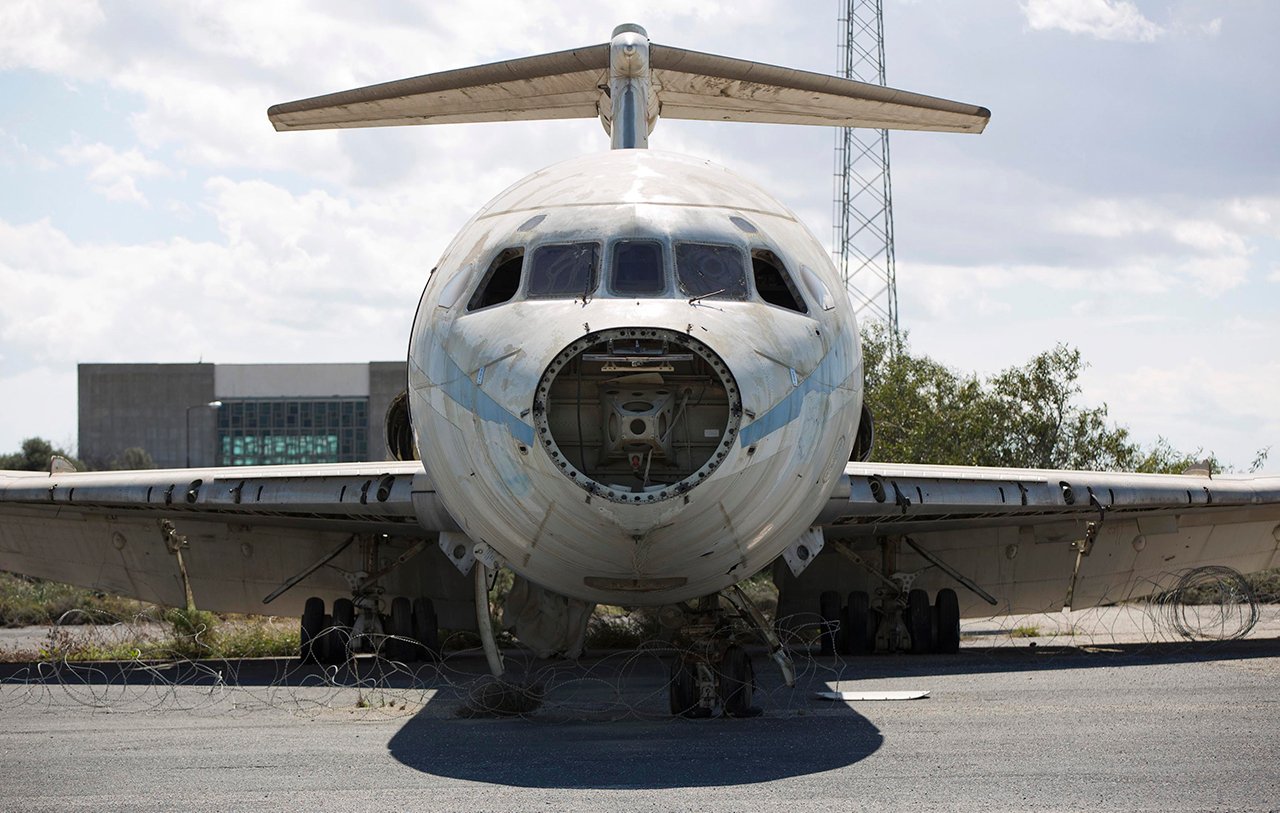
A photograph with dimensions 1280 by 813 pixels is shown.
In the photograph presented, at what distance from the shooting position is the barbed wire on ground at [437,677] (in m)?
11.4

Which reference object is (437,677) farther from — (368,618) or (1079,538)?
(1079,538)

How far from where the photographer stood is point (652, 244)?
9.53 m

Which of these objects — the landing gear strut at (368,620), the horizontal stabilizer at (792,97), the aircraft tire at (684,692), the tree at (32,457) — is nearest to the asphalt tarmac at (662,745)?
the aircraft tire at (684,692)

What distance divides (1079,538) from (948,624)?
2.01 m

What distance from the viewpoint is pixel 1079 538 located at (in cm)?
1697

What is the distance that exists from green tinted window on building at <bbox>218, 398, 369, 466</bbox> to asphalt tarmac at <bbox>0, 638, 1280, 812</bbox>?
69.0 m

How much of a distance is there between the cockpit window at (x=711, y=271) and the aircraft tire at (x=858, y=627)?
7.65 m

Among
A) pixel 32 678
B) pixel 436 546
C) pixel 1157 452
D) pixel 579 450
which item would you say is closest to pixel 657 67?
pixel 436 546

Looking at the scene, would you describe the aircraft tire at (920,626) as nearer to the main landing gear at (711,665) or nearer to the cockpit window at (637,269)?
the main landing gear at (711,665)

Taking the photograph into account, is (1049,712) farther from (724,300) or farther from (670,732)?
(724,300)

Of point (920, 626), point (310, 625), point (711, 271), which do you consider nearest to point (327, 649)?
point (310, 625)

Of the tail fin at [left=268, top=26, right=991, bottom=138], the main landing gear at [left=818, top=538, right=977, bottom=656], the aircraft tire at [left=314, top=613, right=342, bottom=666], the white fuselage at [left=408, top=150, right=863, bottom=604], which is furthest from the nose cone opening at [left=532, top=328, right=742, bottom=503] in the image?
the aircraft tire at [left=314, top=613, right=342, bottom=666]

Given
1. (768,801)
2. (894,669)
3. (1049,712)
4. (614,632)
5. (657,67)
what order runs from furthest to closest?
(614,632) → (657,67) → (894,669) → (1049,712) → (768,801)

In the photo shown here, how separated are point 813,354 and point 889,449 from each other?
79.5ft
